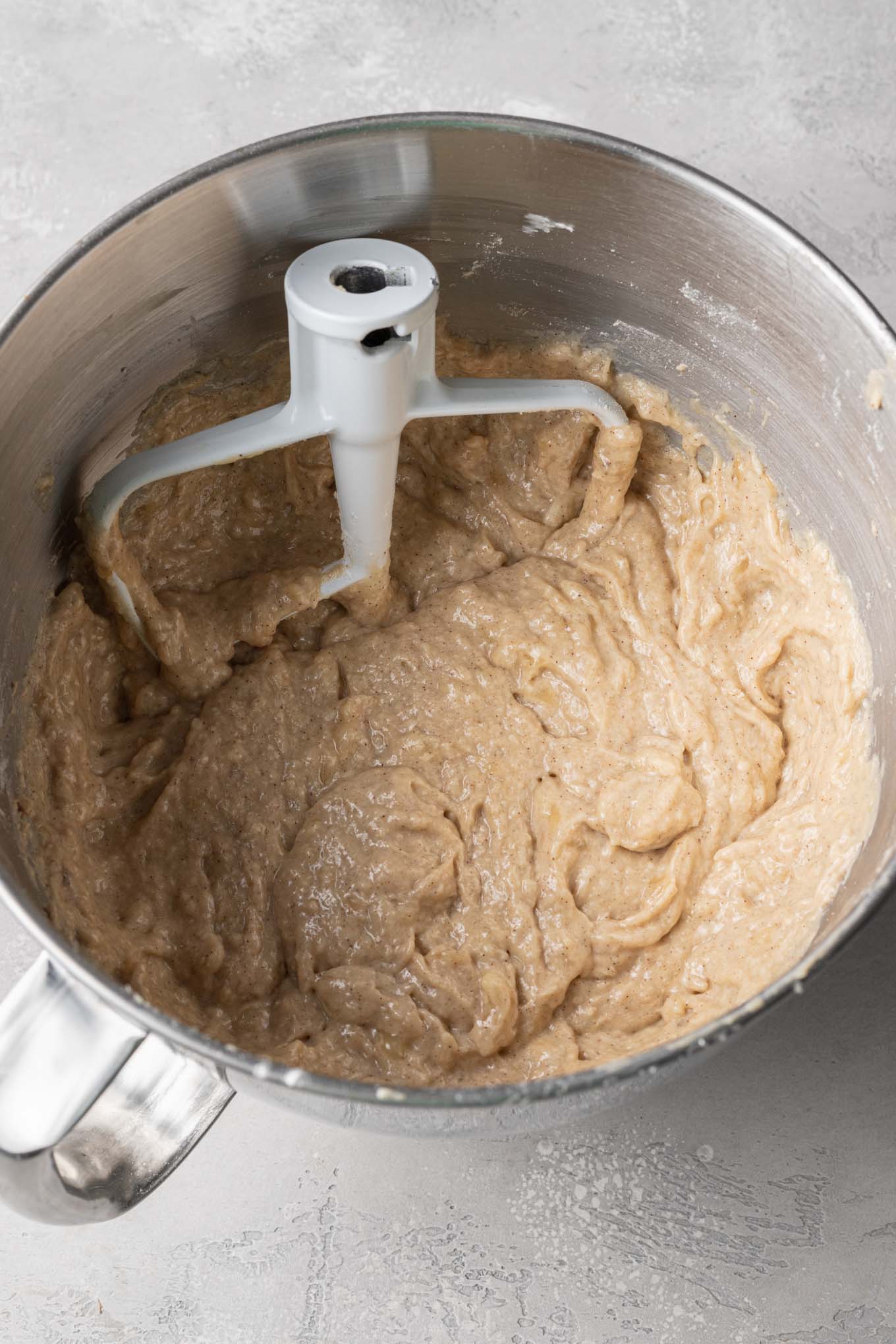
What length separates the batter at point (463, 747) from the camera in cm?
150

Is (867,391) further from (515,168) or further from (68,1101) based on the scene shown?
(68,1101)

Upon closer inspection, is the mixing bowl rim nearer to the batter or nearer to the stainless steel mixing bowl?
the stainless steel mixing bowl

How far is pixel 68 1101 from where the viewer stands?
114 centimetres

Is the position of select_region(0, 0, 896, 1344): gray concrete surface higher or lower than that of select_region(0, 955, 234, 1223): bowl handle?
lower

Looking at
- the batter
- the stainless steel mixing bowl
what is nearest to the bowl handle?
the stainless steel mixing bowl

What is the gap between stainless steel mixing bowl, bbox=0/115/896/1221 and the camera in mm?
1195

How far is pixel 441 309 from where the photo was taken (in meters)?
1.69

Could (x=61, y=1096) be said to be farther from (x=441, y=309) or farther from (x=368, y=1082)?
(x=441, y=309)

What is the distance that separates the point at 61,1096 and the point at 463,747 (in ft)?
2.44

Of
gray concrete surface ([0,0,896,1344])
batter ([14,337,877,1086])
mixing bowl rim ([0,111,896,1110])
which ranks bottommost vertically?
gray concrete surface ([0,0,896,1344])

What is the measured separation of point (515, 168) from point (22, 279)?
0.98 metres

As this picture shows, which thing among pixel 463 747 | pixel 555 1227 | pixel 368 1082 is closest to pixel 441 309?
pixel 463 747

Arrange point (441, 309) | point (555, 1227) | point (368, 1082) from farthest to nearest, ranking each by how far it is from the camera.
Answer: point (441, 309)
point (555, 1227)
point (368, 1082)

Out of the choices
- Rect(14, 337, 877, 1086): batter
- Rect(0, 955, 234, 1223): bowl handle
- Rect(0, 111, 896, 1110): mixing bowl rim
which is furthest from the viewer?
Rect(14, 337, 877, 1086): batter
